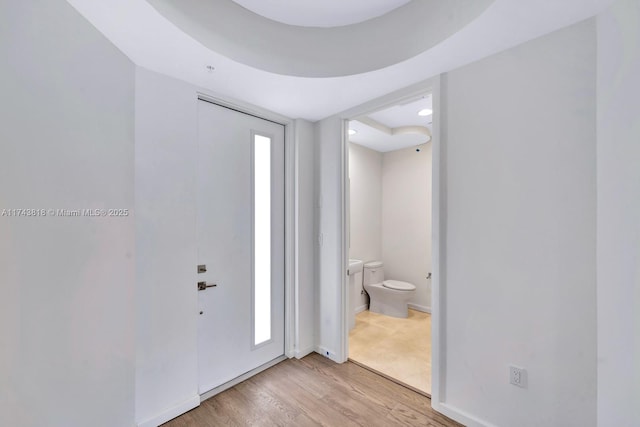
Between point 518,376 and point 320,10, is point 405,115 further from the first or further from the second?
point 518,376

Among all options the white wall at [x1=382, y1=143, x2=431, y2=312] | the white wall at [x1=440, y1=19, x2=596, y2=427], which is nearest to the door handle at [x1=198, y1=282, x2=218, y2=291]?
the white wall at [x1=440, y1=19, x2=596, y2=427]

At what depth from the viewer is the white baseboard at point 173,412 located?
5.39 ft

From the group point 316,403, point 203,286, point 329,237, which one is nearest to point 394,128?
point 329,237

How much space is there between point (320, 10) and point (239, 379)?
2.75 m

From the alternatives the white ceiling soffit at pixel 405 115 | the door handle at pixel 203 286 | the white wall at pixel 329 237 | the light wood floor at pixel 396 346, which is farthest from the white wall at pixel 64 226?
the white ceiling soffit at pixel 405 115

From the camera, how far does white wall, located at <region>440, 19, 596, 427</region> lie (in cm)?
132

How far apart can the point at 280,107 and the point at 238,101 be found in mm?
354

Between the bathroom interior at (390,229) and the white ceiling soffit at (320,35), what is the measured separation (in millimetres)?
1187

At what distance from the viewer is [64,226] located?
130cm

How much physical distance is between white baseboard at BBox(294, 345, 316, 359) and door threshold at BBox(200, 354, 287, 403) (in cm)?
11

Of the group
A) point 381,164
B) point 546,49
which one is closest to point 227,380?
point 546,49

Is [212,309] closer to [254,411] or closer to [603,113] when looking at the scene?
[254,411]

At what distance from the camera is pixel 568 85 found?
4.43 ft

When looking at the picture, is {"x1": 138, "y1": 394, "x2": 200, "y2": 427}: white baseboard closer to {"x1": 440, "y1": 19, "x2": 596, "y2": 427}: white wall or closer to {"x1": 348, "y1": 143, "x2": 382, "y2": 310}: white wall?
{"x1": 440, "y1": 19, "x2": 596, "y2": 427}: white wall
